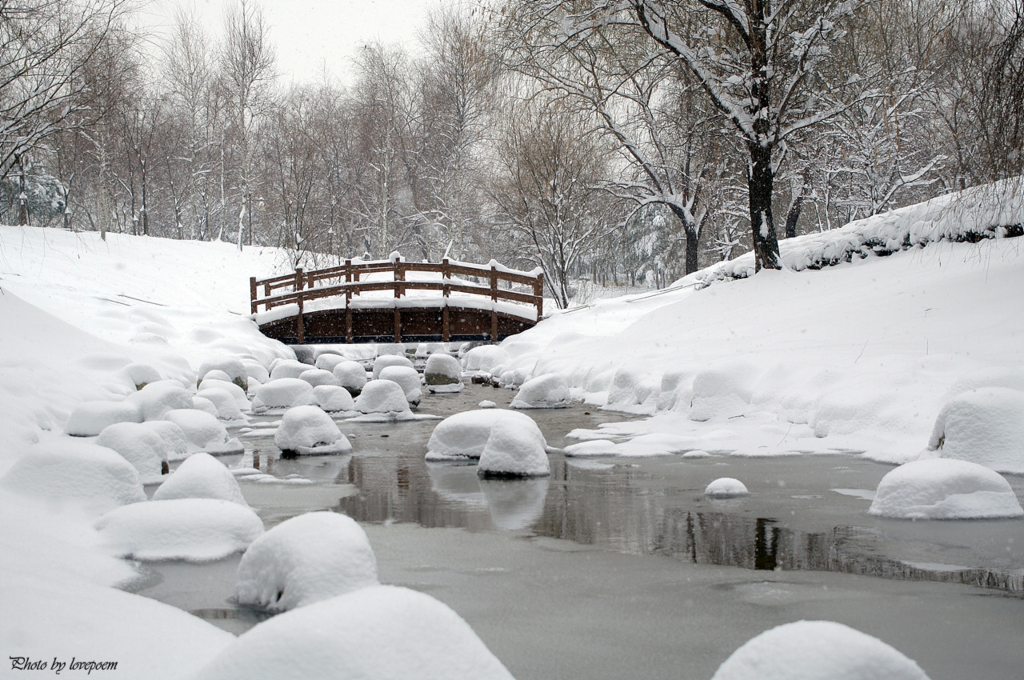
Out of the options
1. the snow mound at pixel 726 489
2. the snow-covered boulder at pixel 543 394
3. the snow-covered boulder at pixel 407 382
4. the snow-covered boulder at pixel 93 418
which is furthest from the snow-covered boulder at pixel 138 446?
the snow-covered boulder at pixel 407 382

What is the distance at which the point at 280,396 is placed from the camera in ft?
39.1

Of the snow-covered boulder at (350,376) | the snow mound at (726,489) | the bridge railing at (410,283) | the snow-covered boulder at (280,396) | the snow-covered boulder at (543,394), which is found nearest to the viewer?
the snow mound at (726,489)

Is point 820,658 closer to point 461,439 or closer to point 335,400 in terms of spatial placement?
point 461,439

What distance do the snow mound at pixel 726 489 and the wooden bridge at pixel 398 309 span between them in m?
15.5

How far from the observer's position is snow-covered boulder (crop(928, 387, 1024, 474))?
5.91 meters

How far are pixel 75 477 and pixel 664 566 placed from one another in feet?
11.8

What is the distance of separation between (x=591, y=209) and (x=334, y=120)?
14162 mm

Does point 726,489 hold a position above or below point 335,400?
below

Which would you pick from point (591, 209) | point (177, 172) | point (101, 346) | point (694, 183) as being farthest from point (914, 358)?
point (177, 172)

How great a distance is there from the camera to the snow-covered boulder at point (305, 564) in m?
3.49

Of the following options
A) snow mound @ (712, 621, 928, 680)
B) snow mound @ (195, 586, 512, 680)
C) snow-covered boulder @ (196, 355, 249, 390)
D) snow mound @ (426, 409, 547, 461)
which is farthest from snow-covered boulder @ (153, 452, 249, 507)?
snow-covered boulder @ (196, 355, 249, 390)

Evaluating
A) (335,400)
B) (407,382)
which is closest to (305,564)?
(335,400)

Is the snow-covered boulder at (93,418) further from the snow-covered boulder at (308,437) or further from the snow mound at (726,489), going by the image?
the snow mound at (726,489)

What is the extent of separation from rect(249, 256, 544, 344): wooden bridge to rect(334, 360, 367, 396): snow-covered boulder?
20.1 ft
